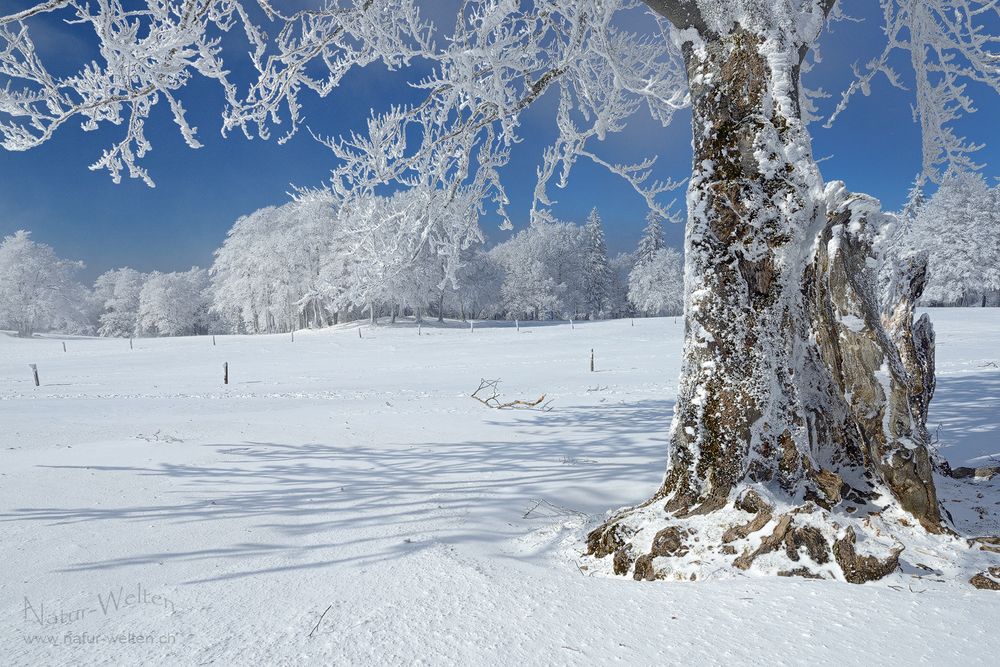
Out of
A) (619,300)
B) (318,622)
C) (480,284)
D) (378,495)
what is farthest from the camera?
(619,300)

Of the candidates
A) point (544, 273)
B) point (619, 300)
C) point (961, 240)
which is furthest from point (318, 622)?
point (619, 300)

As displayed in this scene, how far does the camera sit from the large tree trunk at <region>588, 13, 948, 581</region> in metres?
2.73

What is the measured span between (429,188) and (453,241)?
0.69m

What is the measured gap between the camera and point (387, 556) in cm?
288

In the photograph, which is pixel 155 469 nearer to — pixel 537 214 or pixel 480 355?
pixel 537 214

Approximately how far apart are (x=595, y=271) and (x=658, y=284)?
8.16 meters

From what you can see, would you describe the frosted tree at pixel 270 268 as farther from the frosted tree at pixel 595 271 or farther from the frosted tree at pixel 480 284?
the frosted tree at pixel 595 271

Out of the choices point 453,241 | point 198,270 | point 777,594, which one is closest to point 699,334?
point 777,594

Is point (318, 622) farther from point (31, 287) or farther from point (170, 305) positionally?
point (170, 305)

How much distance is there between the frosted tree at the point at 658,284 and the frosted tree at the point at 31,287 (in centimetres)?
6410

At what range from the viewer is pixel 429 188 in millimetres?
6285

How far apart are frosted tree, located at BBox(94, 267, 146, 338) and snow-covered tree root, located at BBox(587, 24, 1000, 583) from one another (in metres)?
81.2

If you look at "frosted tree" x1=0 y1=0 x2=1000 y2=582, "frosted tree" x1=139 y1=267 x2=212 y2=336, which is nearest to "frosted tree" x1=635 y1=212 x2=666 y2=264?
"frosted tree" x1=139 y1=267 x2=212 y2=336

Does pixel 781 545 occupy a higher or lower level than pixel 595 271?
lower
